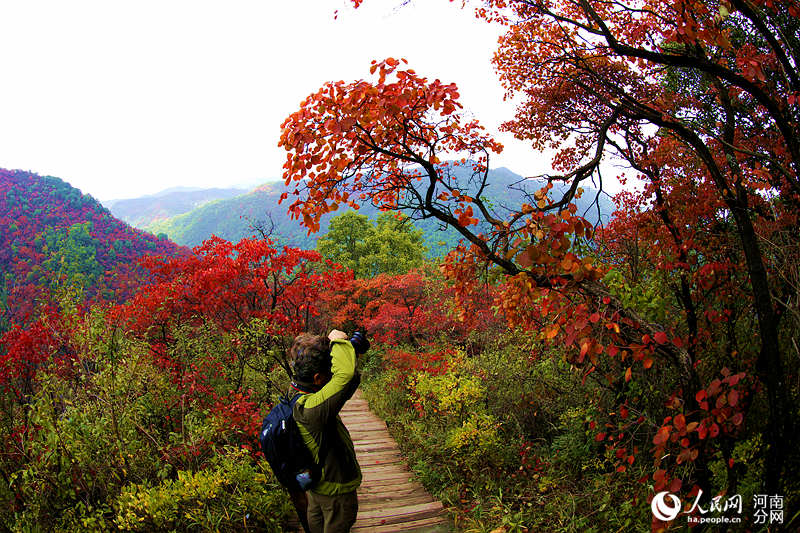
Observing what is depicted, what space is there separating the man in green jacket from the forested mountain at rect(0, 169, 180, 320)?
19185 millimetres

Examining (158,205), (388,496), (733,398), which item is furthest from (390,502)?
(158,205)

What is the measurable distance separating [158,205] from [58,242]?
8287cm

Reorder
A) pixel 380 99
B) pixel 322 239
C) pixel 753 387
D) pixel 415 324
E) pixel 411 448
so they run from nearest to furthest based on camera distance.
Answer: pixel 380 99 < pixel 753 387 < pixel 411 448 < pixel 415 324 < pixel 322 239

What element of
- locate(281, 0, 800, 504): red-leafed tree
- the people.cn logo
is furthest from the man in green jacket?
the people.cn logo

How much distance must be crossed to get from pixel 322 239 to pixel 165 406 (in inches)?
500

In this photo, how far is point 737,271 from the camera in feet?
10.1

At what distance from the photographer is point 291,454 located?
2.21 metres

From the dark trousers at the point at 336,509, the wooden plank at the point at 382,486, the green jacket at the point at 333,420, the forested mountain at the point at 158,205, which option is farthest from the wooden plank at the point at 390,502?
the forested mountain at the point at 158,205

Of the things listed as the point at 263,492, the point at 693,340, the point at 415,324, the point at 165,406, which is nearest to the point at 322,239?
the point at 415,324

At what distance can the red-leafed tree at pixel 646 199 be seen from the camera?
202 cm

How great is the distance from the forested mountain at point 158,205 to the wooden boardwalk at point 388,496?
295 feet

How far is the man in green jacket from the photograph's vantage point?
2134mm

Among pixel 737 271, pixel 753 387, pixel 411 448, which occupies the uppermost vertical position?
pixel 737 271

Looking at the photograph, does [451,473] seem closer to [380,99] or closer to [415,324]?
[380,99]
